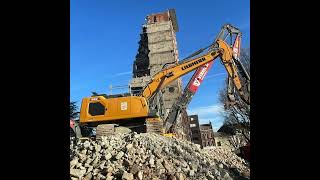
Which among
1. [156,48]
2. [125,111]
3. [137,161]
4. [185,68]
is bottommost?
[137,161]

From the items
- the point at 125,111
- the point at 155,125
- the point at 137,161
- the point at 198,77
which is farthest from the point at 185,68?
the point at 137,161

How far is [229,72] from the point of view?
16.5m

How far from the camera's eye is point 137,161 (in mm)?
10273

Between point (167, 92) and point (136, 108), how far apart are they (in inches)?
975

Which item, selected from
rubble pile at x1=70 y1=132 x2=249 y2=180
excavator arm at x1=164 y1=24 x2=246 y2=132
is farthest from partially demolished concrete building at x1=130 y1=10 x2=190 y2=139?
rubble pile at x1=70 y1=132 x2=249 y2=180

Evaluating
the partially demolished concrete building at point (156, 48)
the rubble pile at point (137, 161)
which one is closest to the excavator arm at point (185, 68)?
the rubble pile at point (137, 161)

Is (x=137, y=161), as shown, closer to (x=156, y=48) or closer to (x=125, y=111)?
(x=125, y=111)

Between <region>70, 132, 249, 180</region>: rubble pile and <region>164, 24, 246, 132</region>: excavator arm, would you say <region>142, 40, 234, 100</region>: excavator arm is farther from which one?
<region>70, 132, 249, 180</region>: rubble pile

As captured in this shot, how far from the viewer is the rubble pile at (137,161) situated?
9.52m

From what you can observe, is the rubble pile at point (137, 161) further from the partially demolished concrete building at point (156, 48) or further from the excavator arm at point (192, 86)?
the partially demolished concrete building at point (156, 48)

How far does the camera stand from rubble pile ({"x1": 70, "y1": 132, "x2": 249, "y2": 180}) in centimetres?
952
